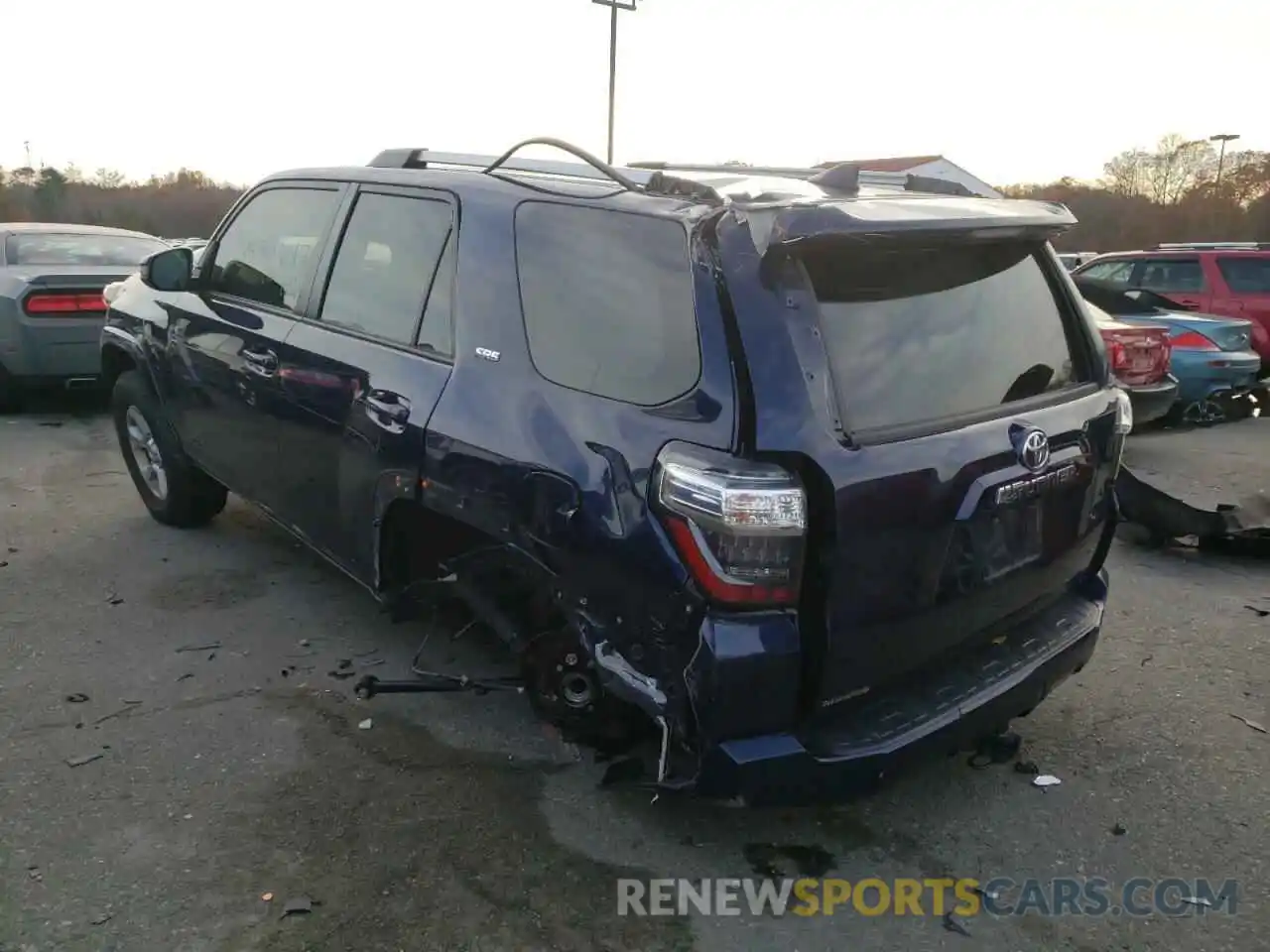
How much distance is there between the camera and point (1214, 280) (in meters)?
11.5

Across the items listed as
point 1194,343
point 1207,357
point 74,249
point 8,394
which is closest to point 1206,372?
point 1207,357

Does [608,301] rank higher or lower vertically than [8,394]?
higher

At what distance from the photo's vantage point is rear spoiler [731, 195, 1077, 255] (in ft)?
7.79

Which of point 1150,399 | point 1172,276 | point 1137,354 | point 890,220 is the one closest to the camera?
point 890,220

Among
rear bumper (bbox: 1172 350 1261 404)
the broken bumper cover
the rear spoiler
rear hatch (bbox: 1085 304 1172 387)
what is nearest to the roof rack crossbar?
the rear spoiler

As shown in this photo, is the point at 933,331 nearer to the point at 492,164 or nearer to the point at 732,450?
the point at 732,450

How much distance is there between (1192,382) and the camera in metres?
9.20

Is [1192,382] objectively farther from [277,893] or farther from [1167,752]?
[277,893]

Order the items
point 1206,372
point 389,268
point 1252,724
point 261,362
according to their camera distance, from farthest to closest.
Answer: point 1206,372
point 261,362
point 1252,724
point 389,268

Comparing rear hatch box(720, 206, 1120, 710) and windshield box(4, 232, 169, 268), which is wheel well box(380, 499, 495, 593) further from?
windshield box(4, 232, 169, 268)

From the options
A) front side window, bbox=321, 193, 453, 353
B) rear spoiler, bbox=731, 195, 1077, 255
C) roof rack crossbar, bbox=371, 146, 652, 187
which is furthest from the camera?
front side window, bbox=321, 193, 453, 353

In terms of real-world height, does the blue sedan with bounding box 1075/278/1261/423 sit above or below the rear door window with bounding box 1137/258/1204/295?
below

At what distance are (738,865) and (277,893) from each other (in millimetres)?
1212

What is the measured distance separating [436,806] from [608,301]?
1566mm
